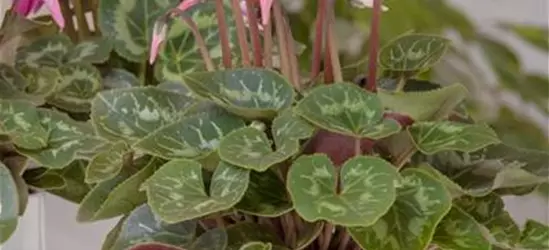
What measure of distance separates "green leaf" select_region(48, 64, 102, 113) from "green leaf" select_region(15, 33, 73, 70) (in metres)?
0.02

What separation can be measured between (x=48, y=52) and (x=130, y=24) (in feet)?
0.26

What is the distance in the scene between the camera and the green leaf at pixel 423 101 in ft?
2.00

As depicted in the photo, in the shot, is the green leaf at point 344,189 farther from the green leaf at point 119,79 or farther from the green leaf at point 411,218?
the green leaf at point 119,79

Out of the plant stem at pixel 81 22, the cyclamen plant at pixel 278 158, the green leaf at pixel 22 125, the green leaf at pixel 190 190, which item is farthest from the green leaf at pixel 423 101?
the plant stem at pixel 81 22

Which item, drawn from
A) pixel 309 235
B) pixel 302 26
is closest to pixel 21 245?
pixel 309 235

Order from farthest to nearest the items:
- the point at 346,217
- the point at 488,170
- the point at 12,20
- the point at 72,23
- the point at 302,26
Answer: the point at 302,26
the point at 72,23
the point at 12,20
the point at 488,170
the point at 346,217

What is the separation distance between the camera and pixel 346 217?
536 mm

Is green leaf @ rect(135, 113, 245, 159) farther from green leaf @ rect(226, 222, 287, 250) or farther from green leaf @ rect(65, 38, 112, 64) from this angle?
green leaf @ rect(65, 38, 112, 64)

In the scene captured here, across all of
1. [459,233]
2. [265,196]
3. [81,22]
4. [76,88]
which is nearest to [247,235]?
[265,196]

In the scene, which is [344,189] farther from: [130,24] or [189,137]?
[130,24]

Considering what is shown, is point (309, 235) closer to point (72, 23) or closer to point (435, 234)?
point (435, 234)

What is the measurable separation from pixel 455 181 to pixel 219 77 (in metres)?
0.18

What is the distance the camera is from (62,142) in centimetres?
70

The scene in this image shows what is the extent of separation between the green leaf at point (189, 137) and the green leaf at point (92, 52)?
207mm
